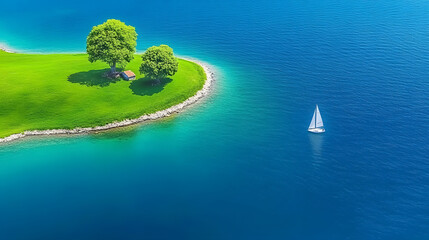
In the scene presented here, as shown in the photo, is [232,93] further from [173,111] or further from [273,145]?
[273,145]

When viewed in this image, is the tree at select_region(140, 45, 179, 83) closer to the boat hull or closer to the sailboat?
the sailboat

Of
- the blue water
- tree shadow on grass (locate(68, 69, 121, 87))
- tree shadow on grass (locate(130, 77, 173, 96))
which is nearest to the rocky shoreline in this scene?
the blue water

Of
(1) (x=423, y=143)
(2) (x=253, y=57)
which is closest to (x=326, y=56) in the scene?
(2) (x=253, y=57)

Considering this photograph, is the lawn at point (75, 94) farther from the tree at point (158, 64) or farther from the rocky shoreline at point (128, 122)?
the tree at point (158, 64)

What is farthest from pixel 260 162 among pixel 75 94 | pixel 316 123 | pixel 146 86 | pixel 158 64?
pixel 75 94

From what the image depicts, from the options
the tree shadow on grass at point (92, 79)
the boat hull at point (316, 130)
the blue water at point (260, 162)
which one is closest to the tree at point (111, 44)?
the tree shadow on grass at point (92, 79)

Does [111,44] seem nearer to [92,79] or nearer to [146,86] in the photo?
[92,79]
